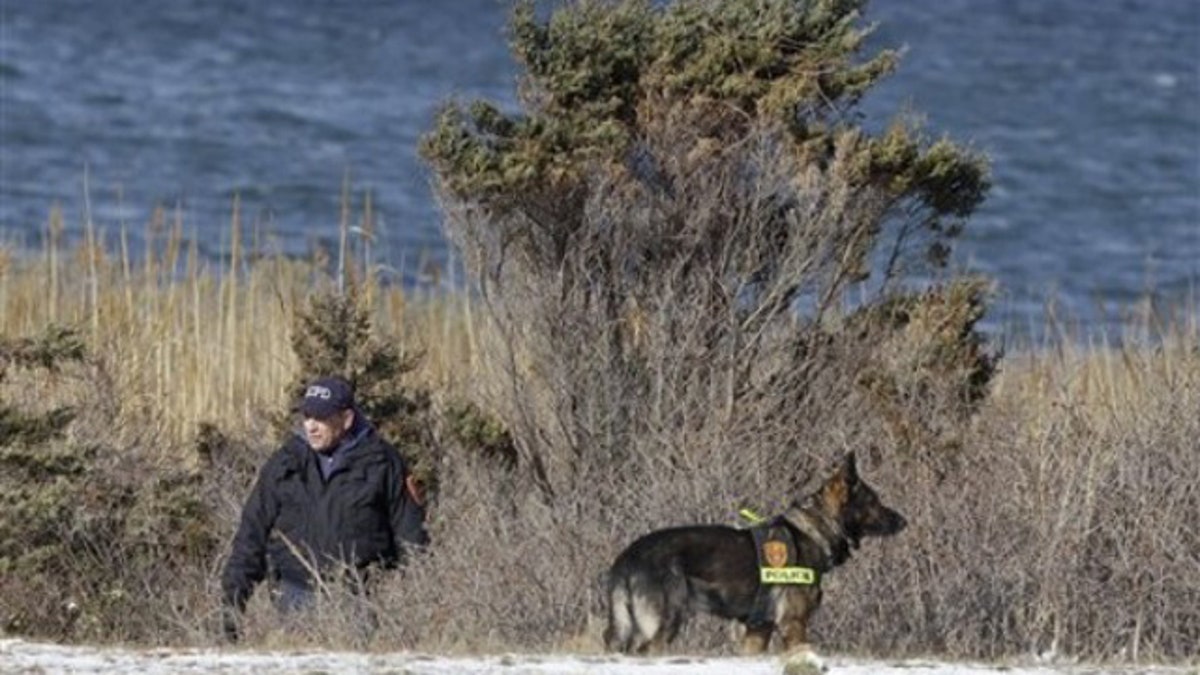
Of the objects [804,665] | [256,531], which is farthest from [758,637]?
[256,531]

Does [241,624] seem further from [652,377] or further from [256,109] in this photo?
[256,109]

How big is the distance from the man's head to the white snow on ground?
2.41 m

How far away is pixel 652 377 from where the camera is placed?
57.2ft

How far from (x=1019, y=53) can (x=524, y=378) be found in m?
54.0

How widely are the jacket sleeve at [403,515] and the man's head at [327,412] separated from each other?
32 cm

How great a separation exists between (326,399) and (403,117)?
3562cm

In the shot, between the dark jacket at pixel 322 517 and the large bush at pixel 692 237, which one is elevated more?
the large bush at pixel 692 237

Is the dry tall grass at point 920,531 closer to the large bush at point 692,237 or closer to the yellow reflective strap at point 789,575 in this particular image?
the large bush at point 692,237

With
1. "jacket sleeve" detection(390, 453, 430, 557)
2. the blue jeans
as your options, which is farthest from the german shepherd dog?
"jacket sleeve" detection(390, 453, 430, 557)

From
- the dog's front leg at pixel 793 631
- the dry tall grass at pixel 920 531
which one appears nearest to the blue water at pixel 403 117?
the dry tall grass at pixel 920 531

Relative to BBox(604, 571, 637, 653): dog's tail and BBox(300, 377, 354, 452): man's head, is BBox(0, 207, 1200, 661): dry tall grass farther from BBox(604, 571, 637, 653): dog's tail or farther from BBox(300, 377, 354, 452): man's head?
BBox(300, 377, 354, 452): man's head

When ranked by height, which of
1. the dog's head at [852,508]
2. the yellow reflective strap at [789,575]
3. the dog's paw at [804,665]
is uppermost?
the dog's head at [852,508]

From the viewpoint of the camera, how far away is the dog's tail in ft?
44.2

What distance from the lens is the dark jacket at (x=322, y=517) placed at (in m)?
15.3
